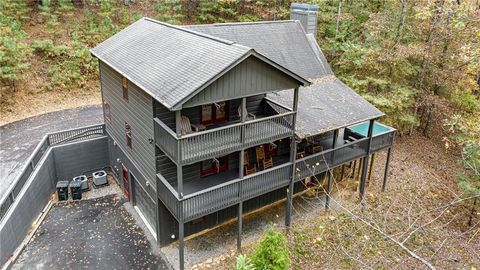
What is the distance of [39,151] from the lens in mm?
16328

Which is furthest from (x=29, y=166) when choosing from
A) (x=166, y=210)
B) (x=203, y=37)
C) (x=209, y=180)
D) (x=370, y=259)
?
(x=370, y=259)

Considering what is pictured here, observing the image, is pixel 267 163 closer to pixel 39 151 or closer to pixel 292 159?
pixel 292 159

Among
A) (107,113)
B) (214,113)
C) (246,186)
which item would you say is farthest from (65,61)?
(246,186)

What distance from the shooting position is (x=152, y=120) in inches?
504

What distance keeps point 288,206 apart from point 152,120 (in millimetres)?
6901

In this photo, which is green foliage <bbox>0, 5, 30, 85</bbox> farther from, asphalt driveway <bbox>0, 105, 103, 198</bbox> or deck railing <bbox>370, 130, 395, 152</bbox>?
deck railing <bbox>370, 130, 395, 152</bbox>

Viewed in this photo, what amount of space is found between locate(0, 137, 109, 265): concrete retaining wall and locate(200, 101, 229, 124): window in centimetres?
737

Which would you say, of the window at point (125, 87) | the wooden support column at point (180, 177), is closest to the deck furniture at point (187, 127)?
the wooden support column at point (180, 177)

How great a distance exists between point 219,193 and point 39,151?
29.7 feet

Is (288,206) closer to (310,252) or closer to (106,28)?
(310,252)

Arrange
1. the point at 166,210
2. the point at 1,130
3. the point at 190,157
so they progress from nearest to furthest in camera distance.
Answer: the point at 190,157, the point at 166,210, the point at 1,130

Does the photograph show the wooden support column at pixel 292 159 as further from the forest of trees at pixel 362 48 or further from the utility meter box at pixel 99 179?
the utility meter box at pixel 99 179

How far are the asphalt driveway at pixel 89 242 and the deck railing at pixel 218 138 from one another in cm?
468

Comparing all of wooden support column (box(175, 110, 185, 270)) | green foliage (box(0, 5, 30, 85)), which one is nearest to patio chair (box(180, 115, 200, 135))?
wooden support column (box(175, 110, 185, 270))
